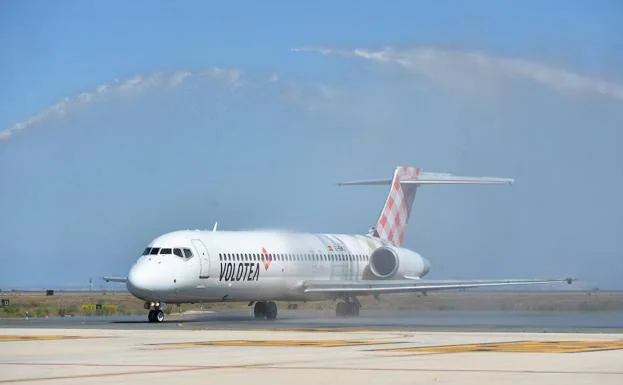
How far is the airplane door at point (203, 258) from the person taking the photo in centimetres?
5369

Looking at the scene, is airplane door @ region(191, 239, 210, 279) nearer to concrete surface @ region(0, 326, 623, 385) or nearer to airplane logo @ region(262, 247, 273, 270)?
airplane logo @ region(262, 247, 273, 270)

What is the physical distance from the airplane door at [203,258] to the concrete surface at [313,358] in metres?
13.9

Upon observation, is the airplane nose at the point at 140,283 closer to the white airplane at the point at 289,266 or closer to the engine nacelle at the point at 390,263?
the white airplane at the point at 289,266

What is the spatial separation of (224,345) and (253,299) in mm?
25806

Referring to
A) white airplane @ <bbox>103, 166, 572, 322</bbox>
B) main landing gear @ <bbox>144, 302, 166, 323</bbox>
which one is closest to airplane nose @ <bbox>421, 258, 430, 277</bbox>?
white airplane @ <bbox>103, 166, 572, 322</bbox>

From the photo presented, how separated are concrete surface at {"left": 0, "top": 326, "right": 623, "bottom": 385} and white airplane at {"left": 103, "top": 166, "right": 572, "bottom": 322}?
42.0 feet

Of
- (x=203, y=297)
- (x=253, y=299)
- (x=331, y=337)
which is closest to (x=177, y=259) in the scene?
(x=203, y=297)

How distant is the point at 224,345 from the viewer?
3269cm

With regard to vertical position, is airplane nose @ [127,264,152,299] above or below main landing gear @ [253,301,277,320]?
below

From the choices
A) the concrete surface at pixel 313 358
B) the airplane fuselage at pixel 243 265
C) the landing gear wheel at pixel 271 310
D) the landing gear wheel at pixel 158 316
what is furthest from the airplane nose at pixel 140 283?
the concrete surface at pixel 313 358

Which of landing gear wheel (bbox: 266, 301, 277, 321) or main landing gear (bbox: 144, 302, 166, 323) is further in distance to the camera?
landing gear wheel (bbox: 266, 301, 277, 321)

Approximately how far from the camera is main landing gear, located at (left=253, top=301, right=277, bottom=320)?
60.8m

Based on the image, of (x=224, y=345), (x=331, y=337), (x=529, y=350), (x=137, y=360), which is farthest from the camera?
(x=331, y=337)

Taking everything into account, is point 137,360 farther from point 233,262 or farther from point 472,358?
point 233,262
